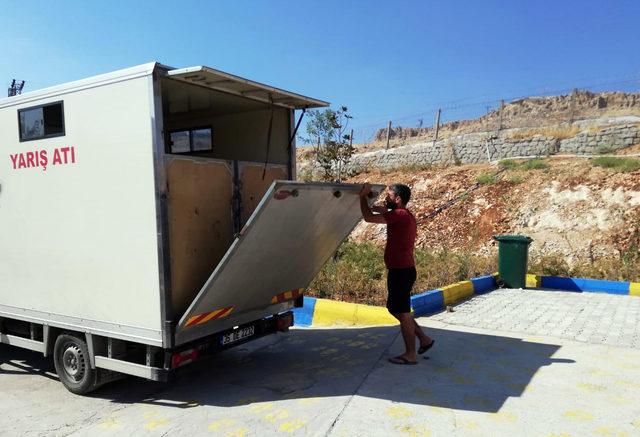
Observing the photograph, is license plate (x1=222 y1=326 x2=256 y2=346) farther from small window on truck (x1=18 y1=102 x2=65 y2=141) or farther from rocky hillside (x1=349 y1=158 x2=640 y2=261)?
rocky hillside (x1=349 y1=158 x2=640 y2=261)

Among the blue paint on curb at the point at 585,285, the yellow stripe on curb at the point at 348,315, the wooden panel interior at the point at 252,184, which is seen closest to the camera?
the wooden panel interior at the point at 252,184

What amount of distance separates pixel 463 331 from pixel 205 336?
3.73 meters

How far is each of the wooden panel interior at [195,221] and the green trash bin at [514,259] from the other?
6.70 metres

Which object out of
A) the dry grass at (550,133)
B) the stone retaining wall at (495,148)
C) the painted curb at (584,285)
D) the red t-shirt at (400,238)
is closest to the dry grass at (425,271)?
the painted curb at (584,285)

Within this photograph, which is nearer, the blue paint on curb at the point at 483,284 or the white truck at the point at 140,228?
the white truck at the point at 140,228

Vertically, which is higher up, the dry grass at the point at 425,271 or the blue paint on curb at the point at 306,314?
the dry grass at the point at 425,271

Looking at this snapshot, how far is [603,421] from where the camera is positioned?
4.07m

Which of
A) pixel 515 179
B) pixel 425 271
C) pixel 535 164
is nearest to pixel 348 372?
pixel 425 271

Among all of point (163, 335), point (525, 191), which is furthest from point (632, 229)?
point (163, 335)

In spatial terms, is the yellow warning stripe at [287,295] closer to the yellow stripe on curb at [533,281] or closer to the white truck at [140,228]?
the white truck at [140,228]

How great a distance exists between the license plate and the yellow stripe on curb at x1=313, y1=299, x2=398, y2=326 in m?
2.39

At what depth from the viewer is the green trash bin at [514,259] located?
32.1 feet

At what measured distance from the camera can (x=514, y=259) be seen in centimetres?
984

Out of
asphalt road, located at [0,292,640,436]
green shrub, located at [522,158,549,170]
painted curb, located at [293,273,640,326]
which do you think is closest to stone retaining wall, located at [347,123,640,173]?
green shrub, located at [522,158,549,170]
